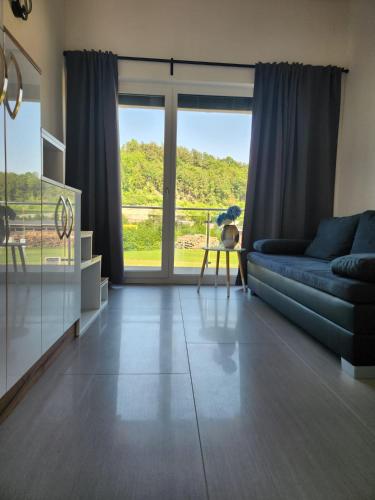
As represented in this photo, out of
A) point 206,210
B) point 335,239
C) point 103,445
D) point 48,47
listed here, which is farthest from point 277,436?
point 48,47

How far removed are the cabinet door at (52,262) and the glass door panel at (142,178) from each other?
6.98 feet

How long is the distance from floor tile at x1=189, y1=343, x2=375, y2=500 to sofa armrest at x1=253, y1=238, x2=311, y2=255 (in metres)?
1.70

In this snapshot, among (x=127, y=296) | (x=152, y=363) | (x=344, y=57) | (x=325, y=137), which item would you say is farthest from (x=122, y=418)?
(x=344, y=57)

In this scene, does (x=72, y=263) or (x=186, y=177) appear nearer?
(x=72, y=263)

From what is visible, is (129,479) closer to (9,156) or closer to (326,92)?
(9,156)

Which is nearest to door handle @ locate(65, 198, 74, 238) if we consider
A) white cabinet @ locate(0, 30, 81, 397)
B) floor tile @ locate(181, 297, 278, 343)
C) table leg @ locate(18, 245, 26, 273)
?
white cabinet @ locate(0, 30, 81, 397)

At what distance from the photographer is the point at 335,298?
1.82 meters

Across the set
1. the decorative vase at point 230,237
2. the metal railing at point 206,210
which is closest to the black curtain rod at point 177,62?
the metal railing at point 206,210

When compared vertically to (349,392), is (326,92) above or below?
above

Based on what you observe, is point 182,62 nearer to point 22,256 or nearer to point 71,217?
point 71,217

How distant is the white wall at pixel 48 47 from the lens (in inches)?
109

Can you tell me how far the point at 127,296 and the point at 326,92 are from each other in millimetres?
3074

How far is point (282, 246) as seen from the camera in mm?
3387

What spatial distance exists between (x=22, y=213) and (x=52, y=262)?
43 centimetres
